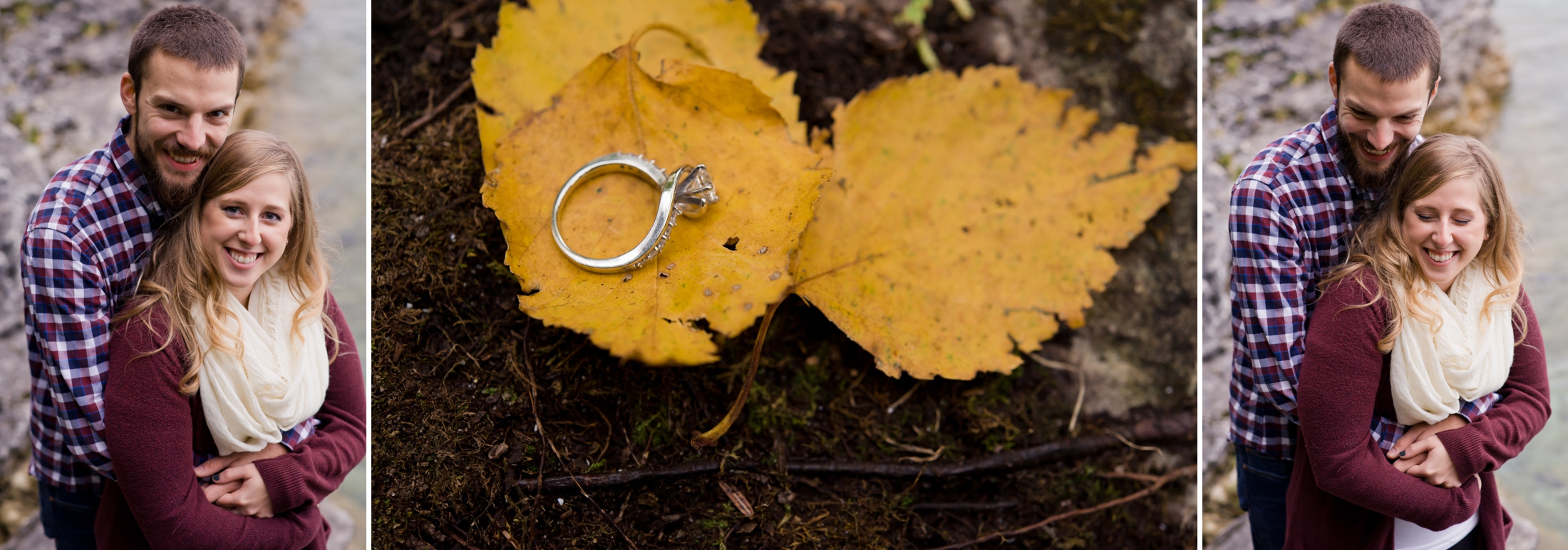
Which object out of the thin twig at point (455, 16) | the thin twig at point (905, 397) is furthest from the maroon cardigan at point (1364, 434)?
the thin twig at point (455, 16)

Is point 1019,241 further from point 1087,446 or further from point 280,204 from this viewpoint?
point 280,204

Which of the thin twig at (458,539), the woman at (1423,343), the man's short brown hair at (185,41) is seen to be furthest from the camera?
the thin twig at (458,539)

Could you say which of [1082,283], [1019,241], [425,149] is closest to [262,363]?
[425,149]

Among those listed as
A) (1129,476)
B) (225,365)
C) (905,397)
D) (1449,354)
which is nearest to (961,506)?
(905,397)

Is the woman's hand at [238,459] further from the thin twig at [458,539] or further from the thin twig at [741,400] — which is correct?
the thin twig at [741,400]

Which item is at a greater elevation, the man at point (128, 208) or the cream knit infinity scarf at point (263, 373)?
the man at point (128, 208)

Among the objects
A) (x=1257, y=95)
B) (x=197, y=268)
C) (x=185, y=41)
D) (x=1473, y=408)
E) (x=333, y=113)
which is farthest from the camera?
(x=1257, y=95)

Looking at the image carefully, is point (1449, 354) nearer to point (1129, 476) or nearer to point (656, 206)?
point (1129, 476)
